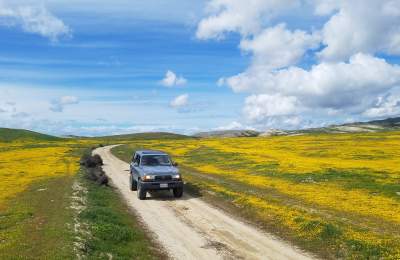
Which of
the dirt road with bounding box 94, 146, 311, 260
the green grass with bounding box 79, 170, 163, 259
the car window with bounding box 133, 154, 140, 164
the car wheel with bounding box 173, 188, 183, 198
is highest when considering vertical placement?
the car window with bounding box 133, 154, 140, 164

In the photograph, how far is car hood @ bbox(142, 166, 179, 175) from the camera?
28.1 meters

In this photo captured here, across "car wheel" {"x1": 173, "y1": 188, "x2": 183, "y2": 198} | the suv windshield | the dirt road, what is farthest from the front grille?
the suv windshield

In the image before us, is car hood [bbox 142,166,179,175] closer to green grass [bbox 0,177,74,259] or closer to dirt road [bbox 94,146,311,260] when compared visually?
dirt road [bbox 94,146,311,260]

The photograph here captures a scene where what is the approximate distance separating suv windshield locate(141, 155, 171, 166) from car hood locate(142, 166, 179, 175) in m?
0.81

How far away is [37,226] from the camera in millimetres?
19203

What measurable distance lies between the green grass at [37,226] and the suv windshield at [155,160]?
5575 millimetres

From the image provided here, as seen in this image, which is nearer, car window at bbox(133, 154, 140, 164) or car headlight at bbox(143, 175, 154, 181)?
car headlight at bbox(143, 175, 154, 181)

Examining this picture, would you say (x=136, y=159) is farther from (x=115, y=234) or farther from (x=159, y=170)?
(x=115, y=234)

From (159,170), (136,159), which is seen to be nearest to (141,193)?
(159,170)

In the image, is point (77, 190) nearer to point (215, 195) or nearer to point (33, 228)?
point (215, 195)

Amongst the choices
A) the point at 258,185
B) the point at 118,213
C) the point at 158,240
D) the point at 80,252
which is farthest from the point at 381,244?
the point at 258,185

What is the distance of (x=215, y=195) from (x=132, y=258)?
49.8 feet

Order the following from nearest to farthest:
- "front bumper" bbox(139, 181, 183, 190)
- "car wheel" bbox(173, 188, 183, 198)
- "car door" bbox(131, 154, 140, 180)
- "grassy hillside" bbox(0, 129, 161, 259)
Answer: "grassy hillside" bbox(0, 129, 161, 259) < "front bumper" bbox(139, 181, 183, 190) < "car wheel" bbox(173, 188, 183, 198) < "car door" bbox(131, 154, 140, 180)

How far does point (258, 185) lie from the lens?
35.5 meters
